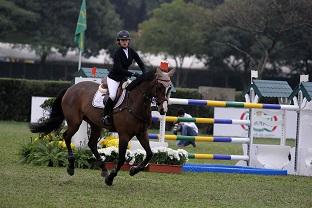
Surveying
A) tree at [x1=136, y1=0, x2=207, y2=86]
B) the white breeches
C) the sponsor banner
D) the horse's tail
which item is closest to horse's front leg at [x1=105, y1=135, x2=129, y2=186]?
the white breeches

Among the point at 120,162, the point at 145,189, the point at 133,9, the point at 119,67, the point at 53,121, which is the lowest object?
the point at 145,189

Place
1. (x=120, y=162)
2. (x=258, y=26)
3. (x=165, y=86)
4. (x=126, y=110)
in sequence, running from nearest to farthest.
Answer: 1. (x=165, y=86)
2. (x=120, y=162)
3. (x=126, y=110)
4. (x=258, y=26)

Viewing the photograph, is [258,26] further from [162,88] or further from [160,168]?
[162,88]

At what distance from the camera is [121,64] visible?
459 inches

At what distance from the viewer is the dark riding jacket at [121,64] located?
11617 millimetres

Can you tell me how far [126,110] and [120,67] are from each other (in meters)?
0.68

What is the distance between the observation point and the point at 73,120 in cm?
1265

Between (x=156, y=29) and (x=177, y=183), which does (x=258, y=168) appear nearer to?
(x=177, y=183)

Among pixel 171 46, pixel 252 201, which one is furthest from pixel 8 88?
pixel 171 46

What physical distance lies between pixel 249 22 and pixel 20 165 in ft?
119

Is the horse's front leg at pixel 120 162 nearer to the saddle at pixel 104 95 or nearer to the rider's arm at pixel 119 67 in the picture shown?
the saddle at pixel 104 95

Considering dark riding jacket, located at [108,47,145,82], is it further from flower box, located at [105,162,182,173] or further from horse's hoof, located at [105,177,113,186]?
flower box, located at [105,162,182,173]

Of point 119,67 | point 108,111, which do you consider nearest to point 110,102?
point 108,111

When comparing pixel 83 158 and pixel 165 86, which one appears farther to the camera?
pixel 83 158
